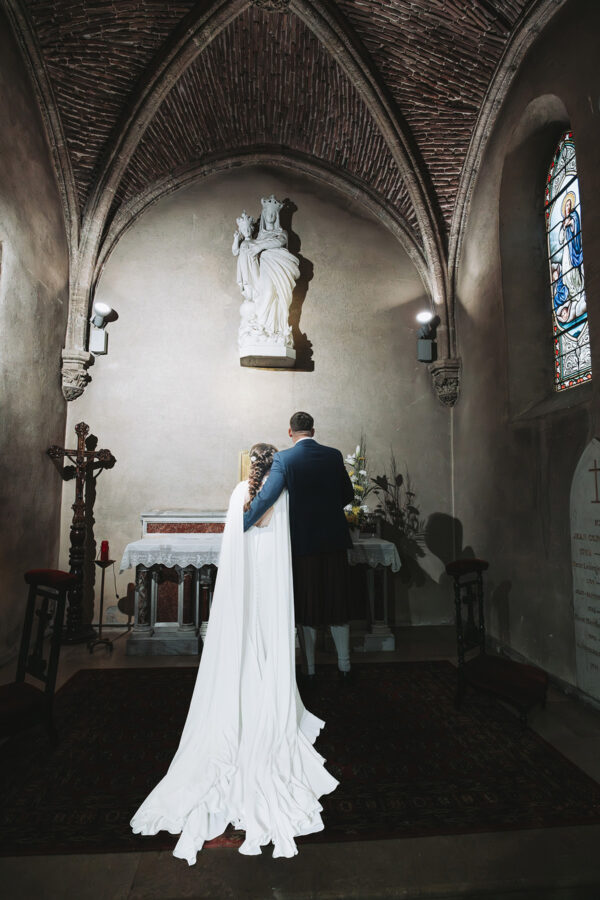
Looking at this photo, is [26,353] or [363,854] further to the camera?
[26,353]

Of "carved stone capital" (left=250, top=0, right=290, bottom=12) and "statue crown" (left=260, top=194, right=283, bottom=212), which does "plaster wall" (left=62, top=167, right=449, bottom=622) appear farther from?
"carved stone capital" (left=250, top=0, right=290, bottom=12)

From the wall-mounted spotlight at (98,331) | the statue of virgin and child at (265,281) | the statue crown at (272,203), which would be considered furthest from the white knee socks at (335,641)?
the statue crown at (272,203)

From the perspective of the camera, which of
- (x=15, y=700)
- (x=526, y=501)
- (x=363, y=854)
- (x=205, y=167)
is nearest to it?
(x=363, y=854)

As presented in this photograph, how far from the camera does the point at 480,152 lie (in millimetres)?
5836

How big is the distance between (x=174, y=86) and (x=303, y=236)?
87.6 inches

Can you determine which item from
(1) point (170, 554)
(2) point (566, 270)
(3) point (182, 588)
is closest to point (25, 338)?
(1) point (170, 554)

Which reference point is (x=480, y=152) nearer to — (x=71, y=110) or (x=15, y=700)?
(x=71, y=110)

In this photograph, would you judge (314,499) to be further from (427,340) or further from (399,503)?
(427,340)

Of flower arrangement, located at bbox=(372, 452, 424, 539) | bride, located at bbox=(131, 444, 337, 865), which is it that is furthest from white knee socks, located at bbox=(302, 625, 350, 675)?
flower arrangement, located at bbox=(372, 452, 424, 539)

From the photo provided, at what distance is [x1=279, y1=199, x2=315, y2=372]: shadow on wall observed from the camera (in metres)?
6.64

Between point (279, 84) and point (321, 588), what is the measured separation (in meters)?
5.91

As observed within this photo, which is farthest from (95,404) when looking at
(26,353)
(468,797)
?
(468,797)

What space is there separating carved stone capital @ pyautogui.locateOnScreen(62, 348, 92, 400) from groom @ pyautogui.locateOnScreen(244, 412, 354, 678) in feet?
11.3

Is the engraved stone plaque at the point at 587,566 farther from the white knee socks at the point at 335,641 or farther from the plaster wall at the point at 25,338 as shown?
the plaster wall at the point at 25,338
